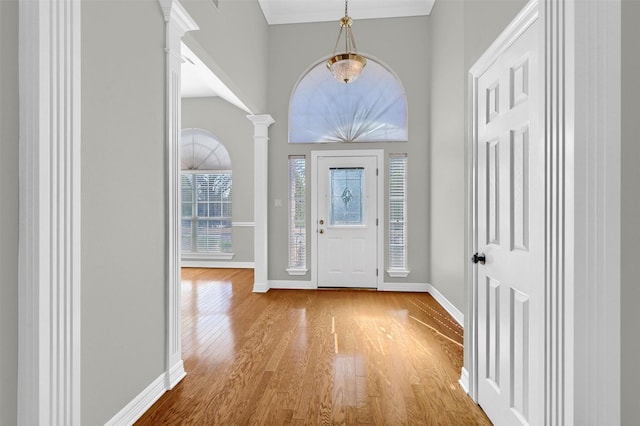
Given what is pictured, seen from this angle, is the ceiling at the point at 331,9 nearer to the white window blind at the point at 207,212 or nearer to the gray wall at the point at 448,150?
the gray wall at the point at 448,150

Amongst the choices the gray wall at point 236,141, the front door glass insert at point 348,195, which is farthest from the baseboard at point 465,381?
the gray wall at point 236,141

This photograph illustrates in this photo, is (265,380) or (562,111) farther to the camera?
(265,380)

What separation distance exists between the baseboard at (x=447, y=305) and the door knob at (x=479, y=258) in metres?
1.68

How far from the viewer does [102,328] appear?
1679mm

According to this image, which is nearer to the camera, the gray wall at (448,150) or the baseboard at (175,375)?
the baseboard at (175,375)

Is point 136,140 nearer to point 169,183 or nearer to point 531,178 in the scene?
point 169,183

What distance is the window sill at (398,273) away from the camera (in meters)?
4.80

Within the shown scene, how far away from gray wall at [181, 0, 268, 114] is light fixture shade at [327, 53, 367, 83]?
105 cm
